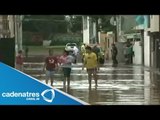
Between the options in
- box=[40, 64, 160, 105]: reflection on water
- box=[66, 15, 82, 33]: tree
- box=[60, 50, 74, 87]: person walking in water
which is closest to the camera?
box=[66, 15, 82, 33]: tree

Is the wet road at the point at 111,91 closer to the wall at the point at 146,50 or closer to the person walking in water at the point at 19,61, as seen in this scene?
the person walking in water at the point at 19,61

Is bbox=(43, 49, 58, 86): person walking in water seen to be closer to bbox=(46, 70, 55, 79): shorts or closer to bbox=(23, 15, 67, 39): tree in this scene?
bbox=(46, 70, 55, 79): shorts

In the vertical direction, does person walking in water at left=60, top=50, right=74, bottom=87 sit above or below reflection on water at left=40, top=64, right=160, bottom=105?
above

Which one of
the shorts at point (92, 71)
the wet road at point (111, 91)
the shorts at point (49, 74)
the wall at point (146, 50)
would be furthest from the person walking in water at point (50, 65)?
the wall at point (146, 50)

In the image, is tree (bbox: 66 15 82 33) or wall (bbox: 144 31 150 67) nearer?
tree (bbox: 66 15 82 33)

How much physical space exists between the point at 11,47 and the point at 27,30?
0.53 meters

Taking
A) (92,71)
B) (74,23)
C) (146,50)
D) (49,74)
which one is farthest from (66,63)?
(146,50)

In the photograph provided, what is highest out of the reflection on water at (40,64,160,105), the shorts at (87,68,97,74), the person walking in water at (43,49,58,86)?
the person walking in water at (43,49,58,86)

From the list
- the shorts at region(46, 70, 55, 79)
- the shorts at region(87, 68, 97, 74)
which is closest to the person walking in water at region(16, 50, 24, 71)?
the shorts at region(46, 70, 55, 79)

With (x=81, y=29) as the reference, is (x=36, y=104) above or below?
below

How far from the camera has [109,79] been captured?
2084cm

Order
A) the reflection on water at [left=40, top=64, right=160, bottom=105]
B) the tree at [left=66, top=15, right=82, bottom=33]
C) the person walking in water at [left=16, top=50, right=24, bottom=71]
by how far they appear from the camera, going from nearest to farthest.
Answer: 1. the tree at [left=66, top=15, right=82, bottom=33]
2. the person walking in water at [left=16, top=50, right=24, bottom=71]
3. the reflection on water at [left=40, top=64, right=160, bottom=105]

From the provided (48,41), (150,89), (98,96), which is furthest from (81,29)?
(150,89)
